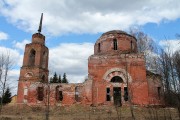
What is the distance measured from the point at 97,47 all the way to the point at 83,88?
708 cm

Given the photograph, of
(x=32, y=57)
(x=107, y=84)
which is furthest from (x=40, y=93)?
(x=107, y=84)

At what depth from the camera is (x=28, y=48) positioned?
32.4m

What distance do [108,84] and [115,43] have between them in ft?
20.7

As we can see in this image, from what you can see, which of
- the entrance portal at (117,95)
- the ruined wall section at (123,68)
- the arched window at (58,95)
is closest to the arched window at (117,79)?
the entrance portal at (117,95)

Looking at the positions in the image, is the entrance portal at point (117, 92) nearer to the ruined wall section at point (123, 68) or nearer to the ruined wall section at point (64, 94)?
the ruined wall section at point (123, 68)

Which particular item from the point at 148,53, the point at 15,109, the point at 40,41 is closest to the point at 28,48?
the point at 40,41

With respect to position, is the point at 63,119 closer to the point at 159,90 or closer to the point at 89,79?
the point at 89,79

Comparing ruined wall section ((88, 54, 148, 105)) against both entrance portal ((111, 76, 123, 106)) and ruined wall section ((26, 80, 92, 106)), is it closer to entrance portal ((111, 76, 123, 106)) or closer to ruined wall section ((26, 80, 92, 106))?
ruined wall section ((26, 80, 92, 106))

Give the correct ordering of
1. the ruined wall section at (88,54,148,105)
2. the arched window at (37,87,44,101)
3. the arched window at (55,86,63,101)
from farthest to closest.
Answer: the arched window at (37,87,44,101)
the arched window at (55,86,63,101)
the ruined wall section at (88,54,148,105)

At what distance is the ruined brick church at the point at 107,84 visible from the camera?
26828 millimetres

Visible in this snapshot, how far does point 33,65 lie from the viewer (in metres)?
31.6

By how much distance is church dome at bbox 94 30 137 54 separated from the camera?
3058cm

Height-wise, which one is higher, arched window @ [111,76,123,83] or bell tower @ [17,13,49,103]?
bell tower @ [17,13,49,103]

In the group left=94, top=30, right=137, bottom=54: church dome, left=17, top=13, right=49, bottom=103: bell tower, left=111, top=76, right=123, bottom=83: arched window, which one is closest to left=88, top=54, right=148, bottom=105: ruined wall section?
left=111, top=76, right=123, bottom=83: arched window
